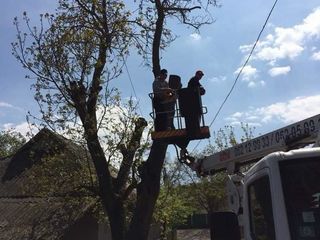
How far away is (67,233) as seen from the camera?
88.2 ft

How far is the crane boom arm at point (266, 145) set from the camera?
556 centimetres

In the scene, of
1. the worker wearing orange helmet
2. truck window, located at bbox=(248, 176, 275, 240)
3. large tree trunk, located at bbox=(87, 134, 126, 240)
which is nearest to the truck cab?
truck window, located at bbox=(248, 176, 275, 240)

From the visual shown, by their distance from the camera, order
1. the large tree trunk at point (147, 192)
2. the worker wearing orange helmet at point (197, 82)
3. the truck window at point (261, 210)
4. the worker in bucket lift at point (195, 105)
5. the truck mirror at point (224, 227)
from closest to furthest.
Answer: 1. the truck window at point (261, 210)
2. the truck mirror at point (224, 227)
3. the worker in bucket lift at point (195, 105)
4. the worker wearing orange helmet at point (197, 82)
5. the large tree trunk at point (147, 192)

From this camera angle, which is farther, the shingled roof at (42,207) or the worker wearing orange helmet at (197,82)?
the shingled roof at (42,207)

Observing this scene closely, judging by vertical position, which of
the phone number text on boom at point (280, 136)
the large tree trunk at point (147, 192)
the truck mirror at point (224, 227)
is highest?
the large tree trunk at point (147, 192)

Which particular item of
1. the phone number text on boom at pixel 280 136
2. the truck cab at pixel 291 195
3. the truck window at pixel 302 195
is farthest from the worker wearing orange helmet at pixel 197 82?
the truck window at pixel 302 195

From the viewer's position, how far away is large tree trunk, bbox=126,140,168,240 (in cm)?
1969

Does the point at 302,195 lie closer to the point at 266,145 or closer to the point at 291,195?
the point at 291,195

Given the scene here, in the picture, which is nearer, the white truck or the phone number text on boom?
the white truck

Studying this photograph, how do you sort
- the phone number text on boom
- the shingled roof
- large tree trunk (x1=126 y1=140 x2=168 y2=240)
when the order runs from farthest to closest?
the shingled roof, large tree trunk (x1=126 y1=140 x2=168 y2=240), the phone number text on boom

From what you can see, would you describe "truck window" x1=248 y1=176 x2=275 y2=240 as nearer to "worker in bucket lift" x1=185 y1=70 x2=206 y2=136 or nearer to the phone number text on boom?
the phone number text on boom

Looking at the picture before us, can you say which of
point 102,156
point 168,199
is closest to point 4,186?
point 168,199

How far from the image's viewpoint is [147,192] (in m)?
19.6

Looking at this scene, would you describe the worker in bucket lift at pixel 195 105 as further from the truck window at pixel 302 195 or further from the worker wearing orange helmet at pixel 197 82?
the truck window at pixel 302 195
